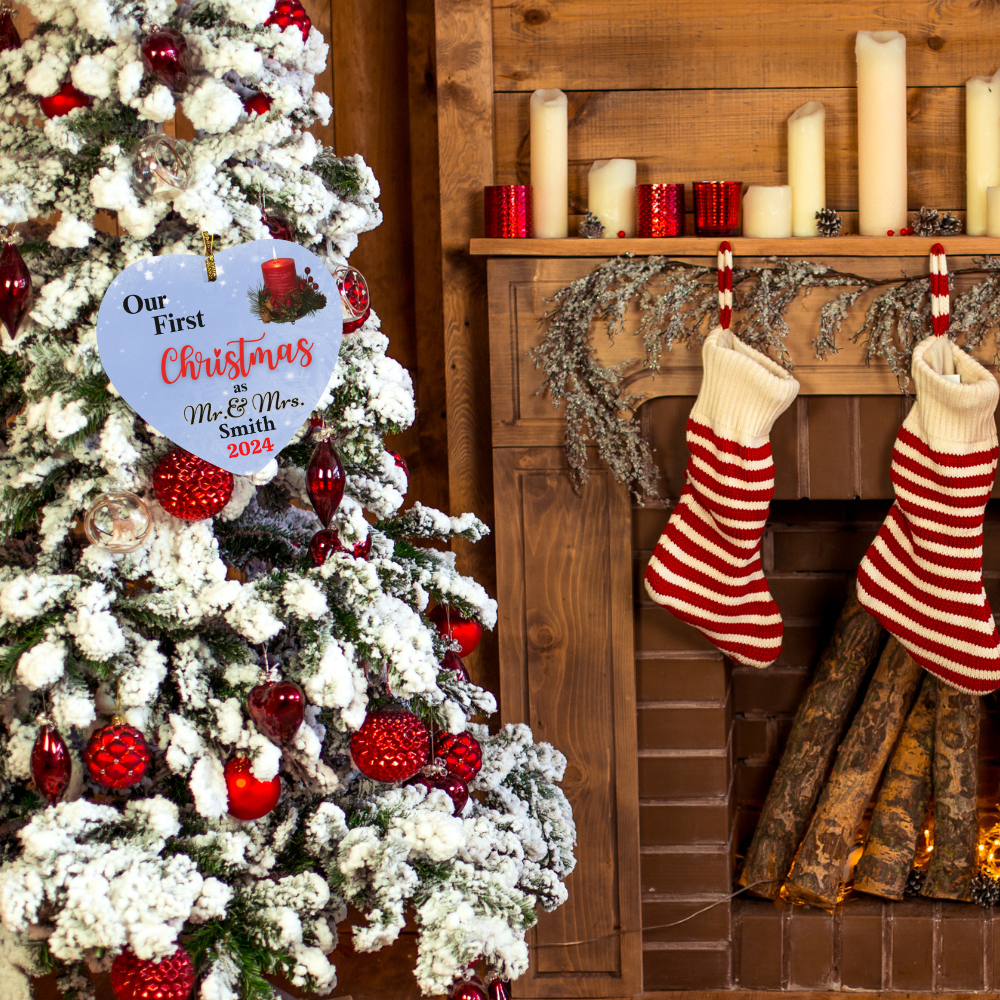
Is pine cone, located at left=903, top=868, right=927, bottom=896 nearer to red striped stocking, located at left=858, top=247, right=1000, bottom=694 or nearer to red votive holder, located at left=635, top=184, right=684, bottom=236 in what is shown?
red striped stocking, located at left=858, top=247, right=1000, bottom=694

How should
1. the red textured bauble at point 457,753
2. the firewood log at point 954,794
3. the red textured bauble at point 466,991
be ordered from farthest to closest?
the firewood log at point 954,794 → the red textured bauble at point 457,753 → the red textured bauble at point 466,991

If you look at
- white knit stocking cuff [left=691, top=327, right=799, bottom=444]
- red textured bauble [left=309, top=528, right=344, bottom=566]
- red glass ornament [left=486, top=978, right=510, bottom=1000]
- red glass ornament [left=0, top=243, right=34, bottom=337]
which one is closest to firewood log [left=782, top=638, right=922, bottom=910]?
white knit stocking cuff [left=691, top=327, right=799, bottom=444]

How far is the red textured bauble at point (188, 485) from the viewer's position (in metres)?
1.01

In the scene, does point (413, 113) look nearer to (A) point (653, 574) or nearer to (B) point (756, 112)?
(B) point (756, 112)

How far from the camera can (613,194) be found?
1646 mm

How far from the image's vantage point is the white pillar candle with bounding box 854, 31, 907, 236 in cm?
159

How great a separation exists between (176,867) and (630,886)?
1.05m

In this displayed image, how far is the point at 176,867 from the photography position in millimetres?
938

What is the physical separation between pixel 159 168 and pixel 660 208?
2.87ft

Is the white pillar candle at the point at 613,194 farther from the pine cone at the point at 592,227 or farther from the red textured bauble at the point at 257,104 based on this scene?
the red textured bauble at the point at 257,104

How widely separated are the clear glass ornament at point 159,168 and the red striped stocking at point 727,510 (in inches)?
34.4

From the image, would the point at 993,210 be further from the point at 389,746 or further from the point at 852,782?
the point at 389,746

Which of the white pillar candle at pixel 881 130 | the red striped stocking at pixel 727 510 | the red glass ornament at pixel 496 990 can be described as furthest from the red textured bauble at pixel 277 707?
the white pillar candle at pixel 881 130

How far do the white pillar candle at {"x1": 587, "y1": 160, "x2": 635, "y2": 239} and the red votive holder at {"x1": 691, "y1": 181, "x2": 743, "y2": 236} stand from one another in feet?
0.35
